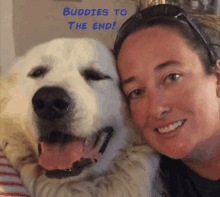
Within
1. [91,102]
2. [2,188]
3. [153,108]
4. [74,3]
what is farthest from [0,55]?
[153,108]

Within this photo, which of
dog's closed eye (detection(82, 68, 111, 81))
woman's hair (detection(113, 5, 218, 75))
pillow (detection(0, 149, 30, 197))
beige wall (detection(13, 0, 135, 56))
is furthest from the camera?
beige wall (detection(13, 0, 135, 56))

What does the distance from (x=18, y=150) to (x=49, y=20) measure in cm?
77

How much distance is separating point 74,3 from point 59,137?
0.86 metres

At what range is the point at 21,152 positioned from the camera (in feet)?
3.22

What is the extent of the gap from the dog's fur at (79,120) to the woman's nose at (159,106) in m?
0.24

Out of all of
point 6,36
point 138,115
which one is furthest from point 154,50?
point 6,36

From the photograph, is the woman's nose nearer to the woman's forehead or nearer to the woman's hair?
the woman's forehead

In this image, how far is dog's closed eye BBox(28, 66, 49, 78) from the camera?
1.09 meters

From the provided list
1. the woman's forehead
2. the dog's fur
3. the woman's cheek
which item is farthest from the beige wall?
the woman's cheek

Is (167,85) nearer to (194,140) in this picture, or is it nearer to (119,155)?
(194,140)

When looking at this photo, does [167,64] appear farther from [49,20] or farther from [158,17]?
[49,20]

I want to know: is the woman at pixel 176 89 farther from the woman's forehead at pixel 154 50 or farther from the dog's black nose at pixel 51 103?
the dog's black nose at pixel 51 103

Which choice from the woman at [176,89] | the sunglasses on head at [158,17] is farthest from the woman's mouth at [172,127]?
the sunglasses on head at [158,17]

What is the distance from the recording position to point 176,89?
2.79ft
